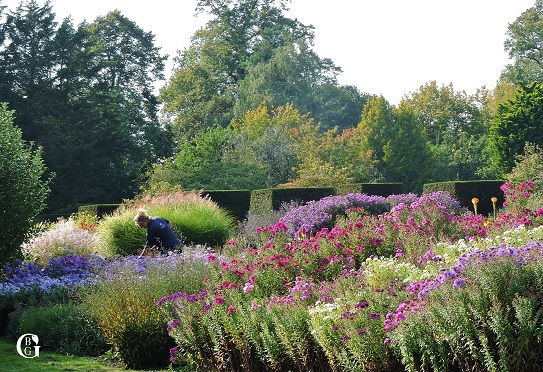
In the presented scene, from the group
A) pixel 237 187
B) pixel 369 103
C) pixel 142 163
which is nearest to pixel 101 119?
pixel 142 163

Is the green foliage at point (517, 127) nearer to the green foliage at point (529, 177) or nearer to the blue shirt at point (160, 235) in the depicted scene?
the green foliage at point (529, 177)

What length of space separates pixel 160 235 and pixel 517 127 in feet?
Answer: 79.7

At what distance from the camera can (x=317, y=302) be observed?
518 cm

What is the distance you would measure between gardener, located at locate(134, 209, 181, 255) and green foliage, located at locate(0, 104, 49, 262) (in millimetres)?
1513

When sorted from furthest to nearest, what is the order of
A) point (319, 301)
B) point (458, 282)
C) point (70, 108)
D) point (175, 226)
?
point (70, 108)
point (175, 226)
point (319, 301)
point (458, 282)

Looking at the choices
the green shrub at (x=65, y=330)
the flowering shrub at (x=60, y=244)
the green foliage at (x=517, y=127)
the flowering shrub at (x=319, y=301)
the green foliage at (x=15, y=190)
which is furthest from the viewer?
the green foliage at (x=517, y=127)

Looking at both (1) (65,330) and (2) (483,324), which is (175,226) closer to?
(1) (65,330)

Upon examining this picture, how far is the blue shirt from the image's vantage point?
10.7 meters

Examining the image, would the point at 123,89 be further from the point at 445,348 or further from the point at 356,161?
the point at 445,348

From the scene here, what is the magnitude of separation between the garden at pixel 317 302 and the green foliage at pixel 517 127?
896 inches

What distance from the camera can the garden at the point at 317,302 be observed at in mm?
4242

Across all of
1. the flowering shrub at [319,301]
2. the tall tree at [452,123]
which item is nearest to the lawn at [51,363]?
the flowering shrub at [319,301]

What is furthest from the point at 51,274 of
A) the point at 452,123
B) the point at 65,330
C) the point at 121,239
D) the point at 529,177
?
the point at 452,123

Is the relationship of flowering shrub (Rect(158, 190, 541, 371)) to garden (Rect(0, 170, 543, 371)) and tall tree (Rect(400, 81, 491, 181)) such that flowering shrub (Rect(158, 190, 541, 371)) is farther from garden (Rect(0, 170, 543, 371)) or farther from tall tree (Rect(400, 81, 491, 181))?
tall tree (Rect(400, 81, 491, 181))
